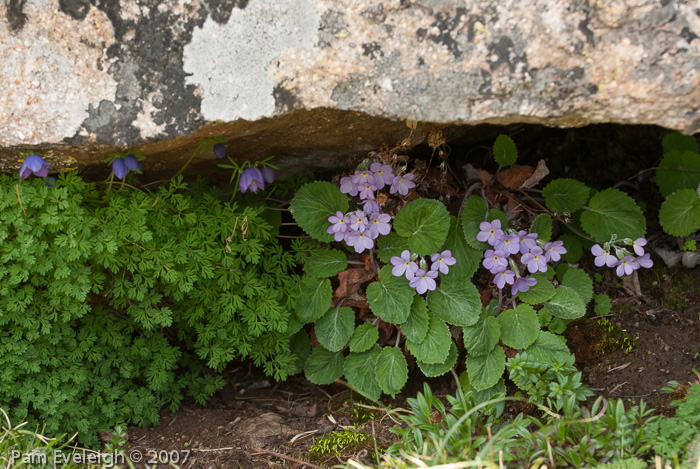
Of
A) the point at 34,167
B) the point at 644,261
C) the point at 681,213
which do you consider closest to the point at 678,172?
the point at 681,213

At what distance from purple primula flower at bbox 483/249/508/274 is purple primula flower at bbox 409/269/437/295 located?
0.98 feet

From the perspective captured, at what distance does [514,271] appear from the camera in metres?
3.02

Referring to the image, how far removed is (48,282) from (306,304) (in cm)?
132

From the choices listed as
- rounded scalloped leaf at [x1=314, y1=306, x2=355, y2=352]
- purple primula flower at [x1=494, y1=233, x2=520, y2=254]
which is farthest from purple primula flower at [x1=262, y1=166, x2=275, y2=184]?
purple primula flower at [x1=494, y1=233, x2=520, y2=254]

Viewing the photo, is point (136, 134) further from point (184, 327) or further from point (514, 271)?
point (514, 271)

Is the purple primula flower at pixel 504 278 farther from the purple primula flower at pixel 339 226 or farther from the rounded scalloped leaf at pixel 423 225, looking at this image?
the purple primula flower at pixel 339 226

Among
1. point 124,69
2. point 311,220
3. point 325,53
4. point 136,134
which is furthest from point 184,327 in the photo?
point 325,53

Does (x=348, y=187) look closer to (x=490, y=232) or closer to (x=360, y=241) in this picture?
(x=360, y=241)

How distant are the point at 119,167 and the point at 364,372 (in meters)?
1.71

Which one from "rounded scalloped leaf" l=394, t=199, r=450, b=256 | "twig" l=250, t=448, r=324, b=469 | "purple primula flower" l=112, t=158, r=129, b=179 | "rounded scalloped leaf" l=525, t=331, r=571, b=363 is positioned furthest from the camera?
"rounded scalloped leaf" l=394, t=199, r=450, b=256

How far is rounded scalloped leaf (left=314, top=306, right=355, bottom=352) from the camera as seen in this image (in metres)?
3.12

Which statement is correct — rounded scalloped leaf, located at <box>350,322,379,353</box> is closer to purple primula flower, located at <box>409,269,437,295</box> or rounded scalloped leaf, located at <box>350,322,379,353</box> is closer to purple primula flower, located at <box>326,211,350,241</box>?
purple primula flower, located at <box>409,269,437,295</box>

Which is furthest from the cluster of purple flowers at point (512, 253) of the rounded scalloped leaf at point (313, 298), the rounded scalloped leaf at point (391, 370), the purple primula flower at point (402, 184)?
the rounded scalloped leaf at point (313, 298)

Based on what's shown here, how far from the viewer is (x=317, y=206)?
3.16 m
